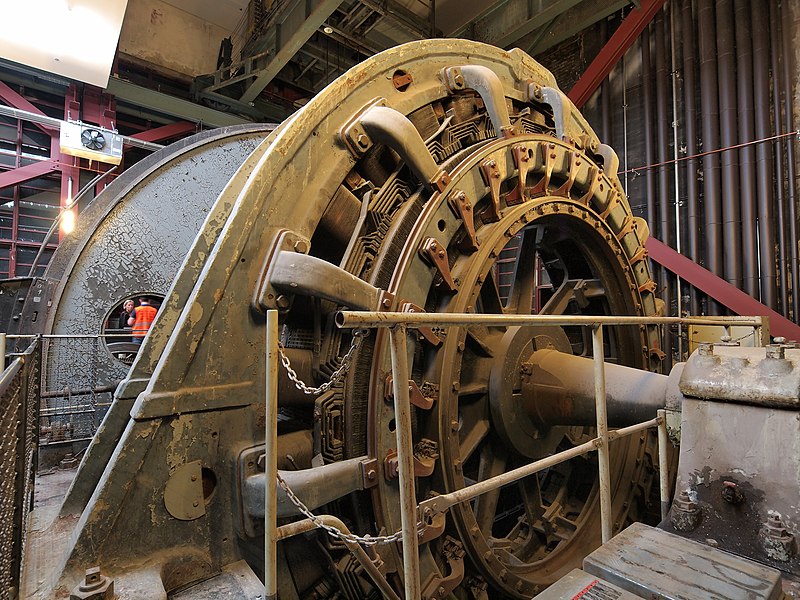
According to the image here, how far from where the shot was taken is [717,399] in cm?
169

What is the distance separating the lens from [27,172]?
7613 mm

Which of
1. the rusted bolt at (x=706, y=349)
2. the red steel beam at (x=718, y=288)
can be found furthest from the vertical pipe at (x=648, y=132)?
the rusted bolt at (x=706, y=349)

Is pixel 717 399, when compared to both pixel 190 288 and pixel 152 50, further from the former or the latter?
pixel 152 50

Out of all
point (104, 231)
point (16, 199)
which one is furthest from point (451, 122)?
point (16, 199)

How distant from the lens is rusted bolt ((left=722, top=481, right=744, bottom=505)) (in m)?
1.57

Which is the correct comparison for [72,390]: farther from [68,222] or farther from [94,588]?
[94,588]

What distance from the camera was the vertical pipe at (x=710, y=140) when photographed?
224 inches

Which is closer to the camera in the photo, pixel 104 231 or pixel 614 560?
pixel 614 560

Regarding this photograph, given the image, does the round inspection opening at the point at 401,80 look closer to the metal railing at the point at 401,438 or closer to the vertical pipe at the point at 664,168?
the metal railing at the point at 401,438

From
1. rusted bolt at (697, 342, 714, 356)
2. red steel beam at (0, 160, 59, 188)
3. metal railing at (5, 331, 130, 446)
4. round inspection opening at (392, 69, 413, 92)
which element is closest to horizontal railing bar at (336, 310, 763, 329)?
rusted bolt at (697, 342, 714, 356)

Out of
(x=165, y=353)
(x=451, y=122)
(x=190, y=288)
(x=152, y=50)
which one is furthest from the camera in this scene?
(x=152, y=50)

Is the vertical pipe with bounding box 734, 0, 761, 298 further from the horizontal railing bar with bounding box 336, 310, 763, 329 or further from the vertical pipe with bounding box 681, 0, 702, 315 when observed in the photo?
the horizontal railing bar with bounding box 336, 310, 763, 329

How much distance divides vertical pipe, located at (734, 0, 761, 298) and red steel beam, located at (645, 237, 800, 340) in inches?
7.2

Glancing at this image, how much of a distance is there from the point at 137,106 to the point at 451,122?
862 cm
